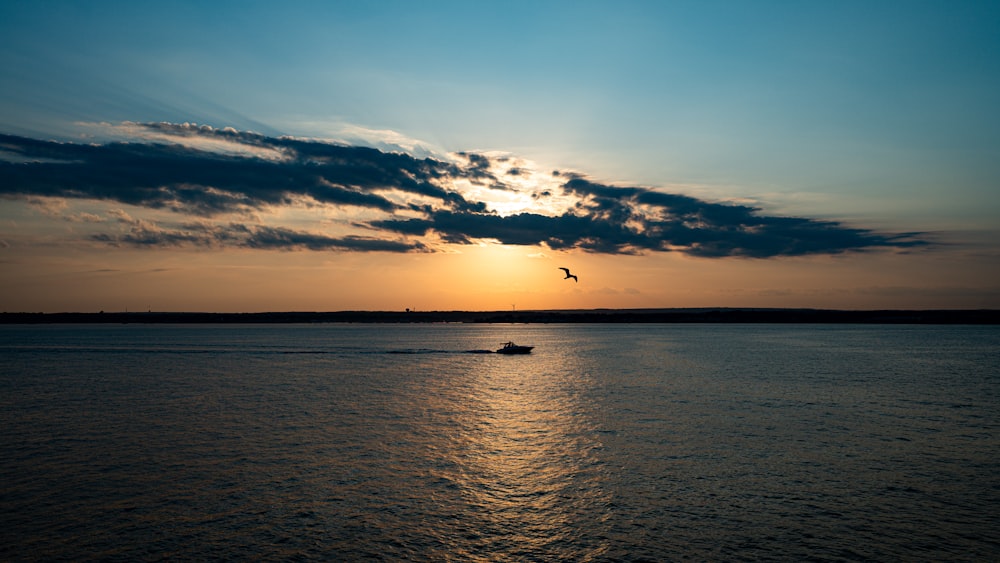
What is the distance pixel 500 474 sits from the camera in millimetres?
31922

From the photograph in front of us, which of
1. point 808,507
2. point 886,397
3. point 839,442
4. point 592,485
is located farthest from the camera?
point 886,397

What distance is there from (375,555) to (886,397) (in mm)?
58794

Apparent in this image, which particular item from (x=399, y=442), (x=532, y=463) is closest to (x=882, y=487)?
(x=532, y=463)

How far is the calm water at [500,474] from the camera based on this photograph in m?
21.9

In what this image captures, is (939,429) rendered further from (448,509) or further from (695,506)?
(448,509)

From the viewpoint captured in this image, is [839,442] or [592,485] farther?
[839,442]

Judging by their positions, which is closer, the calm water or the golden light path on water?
the calm water

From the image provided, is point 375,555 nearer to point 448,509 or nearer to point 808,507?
point 448,509

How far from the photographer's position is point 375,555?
2081 centimetres

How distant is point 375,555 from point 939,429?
137ft

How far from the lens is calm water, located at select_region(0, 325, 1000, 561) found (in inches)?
861

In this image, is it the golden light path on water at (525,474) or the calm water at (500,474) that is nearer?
the calm water at (500,474)

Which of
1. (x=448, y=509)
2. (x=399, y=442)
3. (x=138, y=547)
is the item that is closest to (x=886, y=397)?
(x=399, y=442)

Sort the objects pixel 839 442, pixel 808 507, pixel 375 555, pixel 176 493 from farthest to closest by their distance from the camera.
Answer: pixel 839 442 → pixel 176 493 → pixel 808 507 → pixel 375 555
